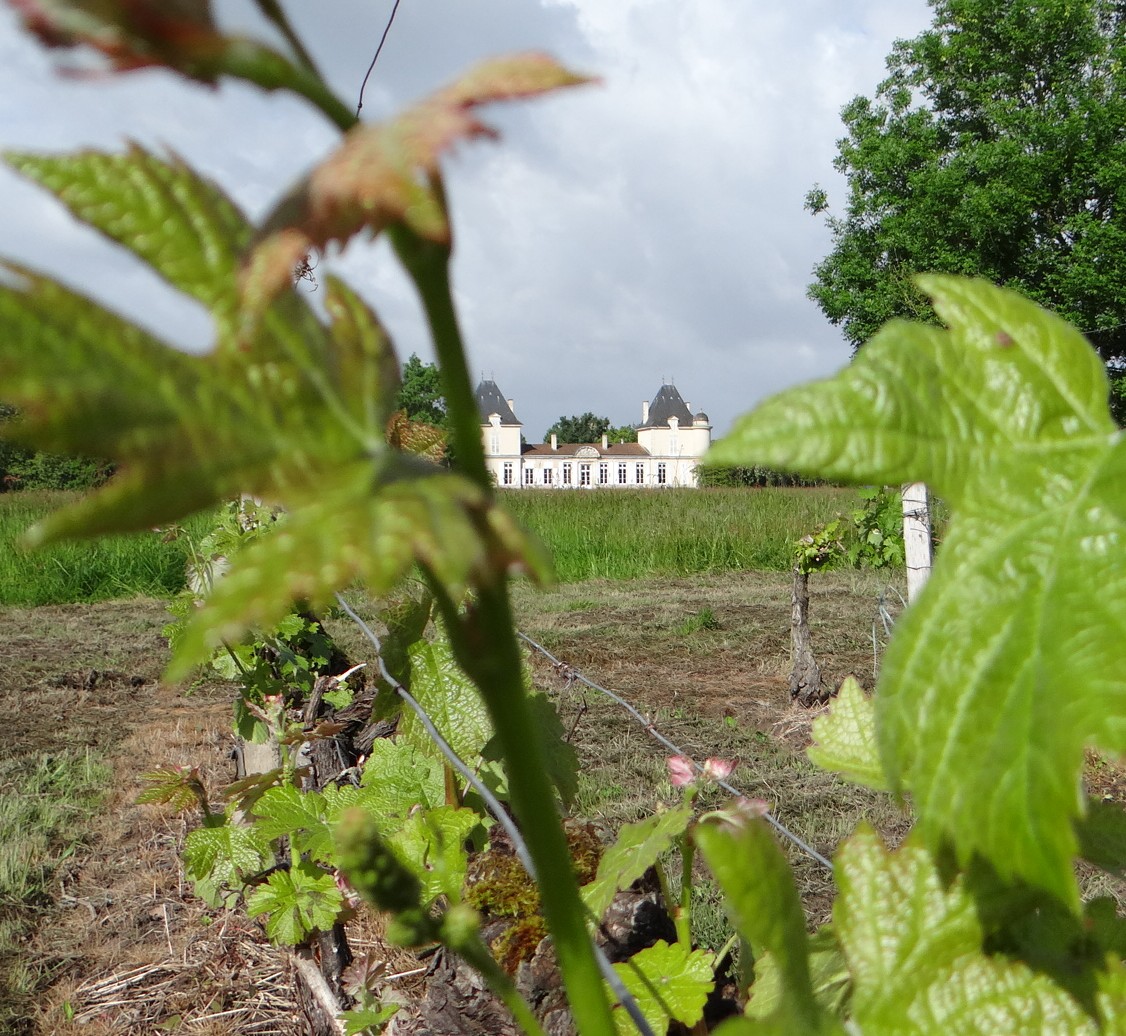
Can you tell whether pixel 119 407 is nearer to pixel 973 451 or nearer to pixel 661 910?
pixel 973 451

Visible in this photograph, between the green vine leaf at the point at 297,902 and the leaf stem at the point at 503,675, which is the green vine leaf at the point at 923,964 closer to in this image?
the leaf stem at the point at 503,675

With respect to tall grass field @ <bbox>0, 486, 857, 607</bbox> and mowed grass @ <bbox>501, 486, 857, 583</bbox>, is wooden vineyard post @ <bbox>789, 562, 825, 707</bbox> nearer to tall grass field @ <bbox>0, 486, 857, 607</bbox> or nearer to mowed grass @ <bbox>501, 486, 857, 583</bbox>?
tall grass field @ <bbox>0, 486, 857, 607</bbox>

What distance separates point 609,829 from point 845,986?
309 cm

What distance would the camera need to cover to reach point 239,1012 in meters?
2.39

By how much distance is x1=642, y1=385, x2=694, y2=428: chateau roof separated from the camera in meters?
58.2

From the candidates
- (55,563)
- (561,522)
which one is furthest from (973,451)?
(561,522)

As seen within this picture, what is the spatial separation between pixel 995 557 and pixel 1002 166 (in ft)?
79.1

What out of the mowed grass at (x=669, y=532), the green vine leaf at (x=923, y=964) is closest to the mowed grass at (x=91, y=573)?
the mowed grass at (x=669, y=532)

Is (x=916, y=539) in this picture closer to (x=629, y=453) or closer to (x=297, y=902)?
(x=297, y=902)

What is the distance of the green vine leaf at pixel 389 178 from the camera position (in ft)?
0.77

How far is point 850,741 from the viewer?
0.67 meters

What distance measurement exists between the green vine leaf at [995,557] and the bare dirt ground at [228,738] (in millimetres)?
1930

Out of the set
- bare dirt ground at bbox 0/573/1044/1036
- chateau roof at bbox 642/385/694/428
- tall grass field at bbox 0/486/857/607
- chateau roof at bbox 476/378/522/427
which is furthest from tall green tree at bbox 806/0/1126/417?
chateau roof at bbox 642/385/694/428

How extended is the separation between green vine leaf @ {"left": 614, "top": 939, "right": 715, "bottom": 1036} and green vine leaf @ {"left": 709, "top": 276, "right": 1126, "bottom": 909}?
2.29 feet
